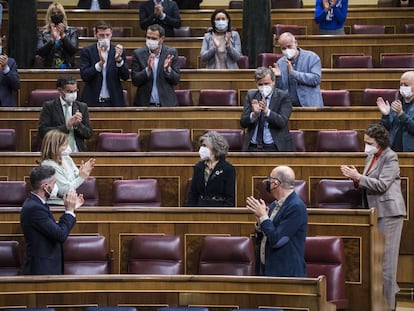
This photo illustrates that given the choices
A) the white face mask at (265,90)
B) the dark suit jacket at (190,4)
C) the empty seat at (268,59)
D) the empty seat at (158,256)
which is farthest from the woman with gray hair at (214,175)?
the dark suit jacket at (190,4)

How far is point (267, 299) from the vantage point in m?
6.98

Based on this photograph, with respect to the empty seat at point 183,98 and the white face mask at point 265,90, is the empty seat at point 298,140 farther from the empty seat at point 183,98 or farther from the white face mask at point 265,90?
the empty seat at point 183,98

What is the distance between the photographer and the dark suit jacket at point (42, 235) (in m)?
7.41

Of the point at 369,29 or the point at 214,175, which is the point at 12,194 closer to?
the point at 214,175

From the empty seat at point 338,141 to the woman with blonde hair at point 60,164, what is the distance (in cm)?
215

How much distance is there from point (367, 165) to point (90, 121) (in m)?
2.66

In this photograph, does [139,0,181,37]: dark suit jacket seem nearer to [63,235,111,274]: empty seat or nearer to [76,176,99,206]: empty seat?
[76,176,99,206]: empty seat

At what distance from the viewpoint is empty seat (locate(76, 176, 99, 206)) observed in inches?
356

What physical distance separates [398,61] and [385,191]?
11.7 feet

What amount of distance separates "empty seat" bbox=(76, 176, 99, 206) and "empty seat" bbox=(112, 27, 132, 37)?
4447mm

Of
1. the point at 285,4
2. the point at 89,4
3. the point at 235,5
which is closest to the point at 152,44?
the point at 89,4

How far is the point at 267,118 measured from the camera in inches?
370

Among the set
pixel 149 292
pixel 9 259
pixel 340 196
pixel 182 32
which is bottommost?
pixel 149 292

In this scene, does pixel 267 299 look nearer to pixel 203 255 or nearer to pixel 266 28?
pixel 203 255
